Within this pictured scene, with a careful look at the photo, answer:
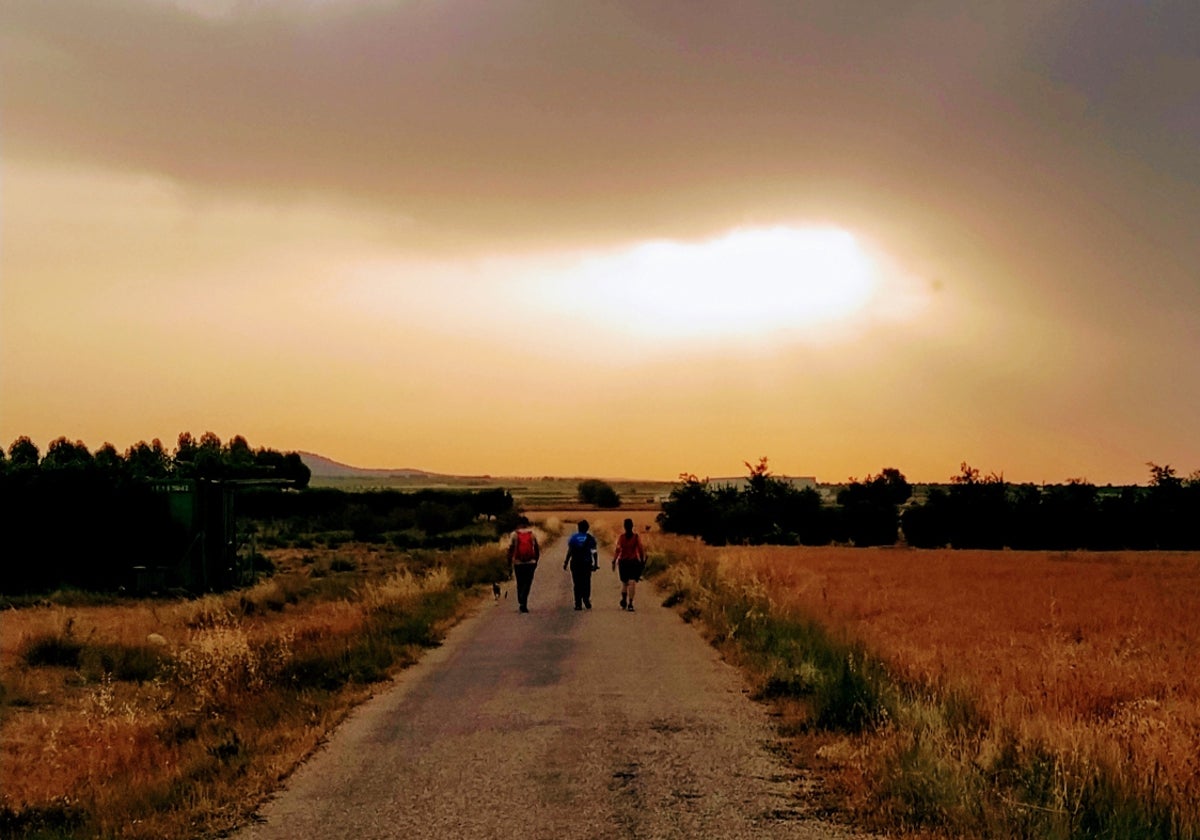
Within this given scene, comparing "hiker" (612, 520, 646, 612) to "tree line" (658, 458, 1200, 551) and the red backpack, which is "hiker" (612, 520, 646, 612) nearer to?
the red backpack

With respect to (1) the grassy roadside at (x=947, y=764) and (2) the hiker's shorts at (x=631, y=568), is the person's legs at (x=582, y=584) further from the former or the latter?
(1) the grassy roadside at (x=947, y=764)

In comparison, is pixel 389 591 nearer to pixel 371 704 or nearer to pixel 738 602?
pixel 738 602

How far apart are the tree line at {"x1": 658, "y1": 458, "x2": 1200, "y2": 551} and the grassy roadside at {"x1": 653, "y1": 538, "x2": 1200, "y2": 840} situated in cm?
6330

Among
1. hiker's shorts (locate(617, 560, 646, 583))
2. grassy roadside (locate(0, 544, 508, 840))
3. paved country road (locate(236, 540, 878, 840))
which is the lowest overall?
grassy roadside (locate(0, 544, 508, 840))

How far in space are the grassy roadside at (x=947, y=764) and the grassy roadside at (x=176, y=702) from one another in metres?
4.57

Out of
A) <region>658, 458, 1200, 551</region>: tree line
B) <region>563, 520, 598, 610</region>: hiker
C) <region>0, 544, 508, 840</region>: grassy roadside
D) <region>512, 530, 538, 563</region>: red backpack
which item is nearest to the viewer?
<region>0, 544, 508, 840</region>: grassy roadside

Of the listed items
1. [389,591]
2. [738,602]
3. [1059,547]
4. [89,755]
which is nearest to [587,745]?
[89,755]

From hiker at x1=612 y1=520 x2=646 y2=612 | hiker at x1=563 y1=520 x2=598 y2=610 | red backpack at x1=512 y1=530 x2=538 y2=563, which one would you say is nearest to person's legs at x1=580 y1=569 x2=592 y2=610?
hiker at x1=563 y1=520 x2=598 y2=610

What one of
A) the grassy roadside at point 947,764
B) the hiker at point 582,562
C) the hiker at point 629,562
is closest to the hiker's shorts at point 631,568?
the hiker at point 629,562

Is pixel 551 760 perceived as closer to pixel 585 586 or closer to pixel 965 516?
pixel 585 586

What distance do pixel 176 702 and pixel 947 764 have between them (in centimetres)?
974

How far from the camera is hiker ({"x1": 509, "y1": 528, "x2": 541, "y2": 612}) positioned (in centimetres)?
2247

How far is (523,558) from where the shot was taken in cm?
2264

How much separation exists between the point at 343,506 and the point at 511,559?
214 feet
